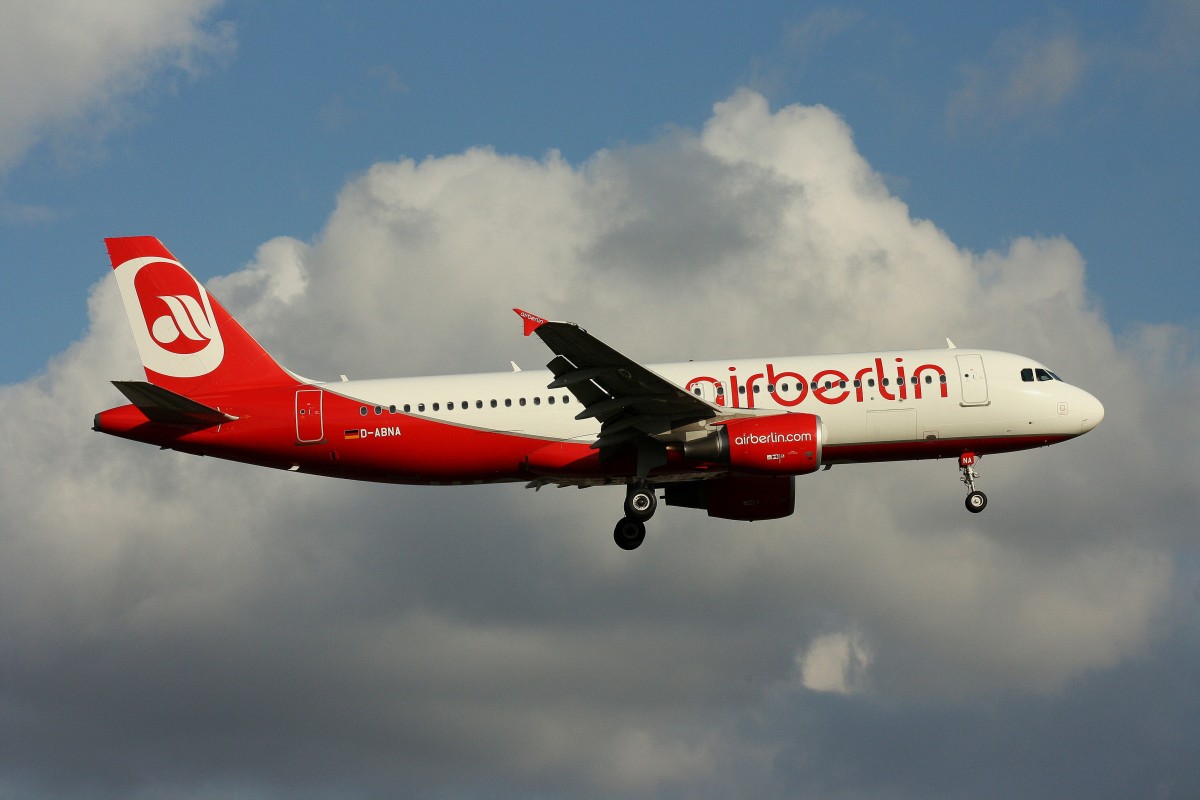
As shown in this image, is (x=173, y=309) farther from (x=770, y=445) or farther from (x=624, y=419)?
(x=770, y=445)

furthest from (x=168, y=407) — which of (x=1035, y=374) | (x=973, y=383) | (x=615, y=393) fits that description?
(x=1035, y=374)

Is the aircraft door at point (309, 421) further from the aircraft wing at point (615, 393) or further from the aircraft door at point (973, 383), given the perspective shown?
the aircraft door at point (973, 383)

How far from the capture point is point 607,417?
48844 mm

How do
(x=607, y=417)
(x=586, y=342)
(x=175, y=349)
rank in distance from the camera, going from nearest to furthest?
(x=586, y=342), (x=607, y=417), (x=175, y=349)

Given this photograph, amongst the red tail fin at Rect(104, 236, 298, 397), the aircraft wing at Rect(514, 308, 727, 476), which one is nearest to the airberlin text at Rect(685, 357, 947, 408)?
the aircraft wing at Rect(514, 308, 727, 476)

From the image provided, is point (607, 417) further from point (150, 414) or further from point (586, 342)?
point (150, 414)

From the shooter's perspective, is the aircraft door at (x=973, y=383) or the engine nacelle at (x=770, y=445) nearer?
the engine nacelle at (x=770, y=445)

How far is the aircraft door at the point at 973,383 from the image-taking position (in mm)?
50000

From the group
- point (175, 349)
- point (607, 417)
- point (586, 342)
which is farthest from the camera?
point (175, 349)

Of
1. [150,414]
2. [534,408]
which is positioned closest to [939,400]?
[534,408]

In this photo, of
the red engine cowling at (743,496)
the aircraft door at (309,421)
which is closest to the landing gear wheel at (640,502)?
the red engine cowling at (743,496)

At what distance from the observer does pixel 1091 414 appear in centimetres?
5147

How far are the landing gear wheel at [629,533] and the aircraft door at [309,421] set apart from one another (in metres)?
10.7

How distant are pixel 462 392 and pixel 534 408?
2497 mm
